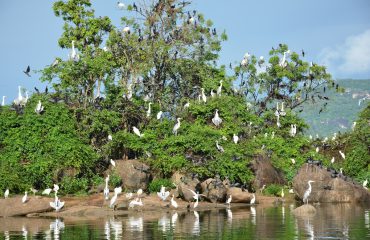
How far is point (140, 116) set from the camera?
45.2 meters

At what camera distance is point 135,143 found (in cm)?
4244

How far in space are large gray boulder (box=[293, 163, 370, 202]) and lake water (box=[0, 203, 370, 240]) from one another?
3900mm

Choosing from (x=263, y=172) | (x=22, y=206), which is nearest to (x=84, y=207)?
(x=22, y=206)

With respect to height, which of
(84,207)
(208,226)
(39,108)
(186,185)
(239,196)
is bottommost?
(208,226)

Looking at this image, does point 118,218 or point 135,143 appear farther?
point 135,143

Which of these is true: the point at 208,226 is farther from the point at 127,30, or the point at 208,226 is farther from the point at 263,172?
the point at 127,30

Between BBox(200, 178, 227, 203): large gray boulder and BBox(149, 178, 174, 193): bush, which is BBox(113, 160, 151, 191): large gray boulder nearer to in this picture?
A: BBox(149, 178, 174, 193): bush

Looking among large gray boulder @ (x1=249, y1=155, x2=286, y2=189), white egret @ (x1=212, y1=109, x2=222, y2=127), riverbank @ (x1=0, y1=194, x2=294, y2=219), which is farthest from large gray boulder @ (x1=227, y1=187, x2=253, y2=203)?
white egret @ (x1=212, y1=109, x2=222, y2=127)

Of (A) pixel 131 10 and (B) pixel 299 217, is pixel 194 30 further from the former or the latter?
(B) pixel 299 217

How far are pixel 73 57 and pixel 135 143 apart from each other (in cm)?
664

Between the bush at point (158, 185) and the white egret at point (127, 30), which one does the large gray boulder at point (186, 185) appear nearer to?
the bush at point (158, 185)

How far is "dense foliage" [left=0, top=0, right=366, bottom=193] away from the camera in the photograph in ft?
130

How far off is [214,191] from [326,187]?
6.01m

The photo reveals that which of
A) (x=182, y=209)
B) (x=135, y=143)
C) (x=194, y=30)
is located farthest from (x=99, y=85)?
(x=182, y=209)
